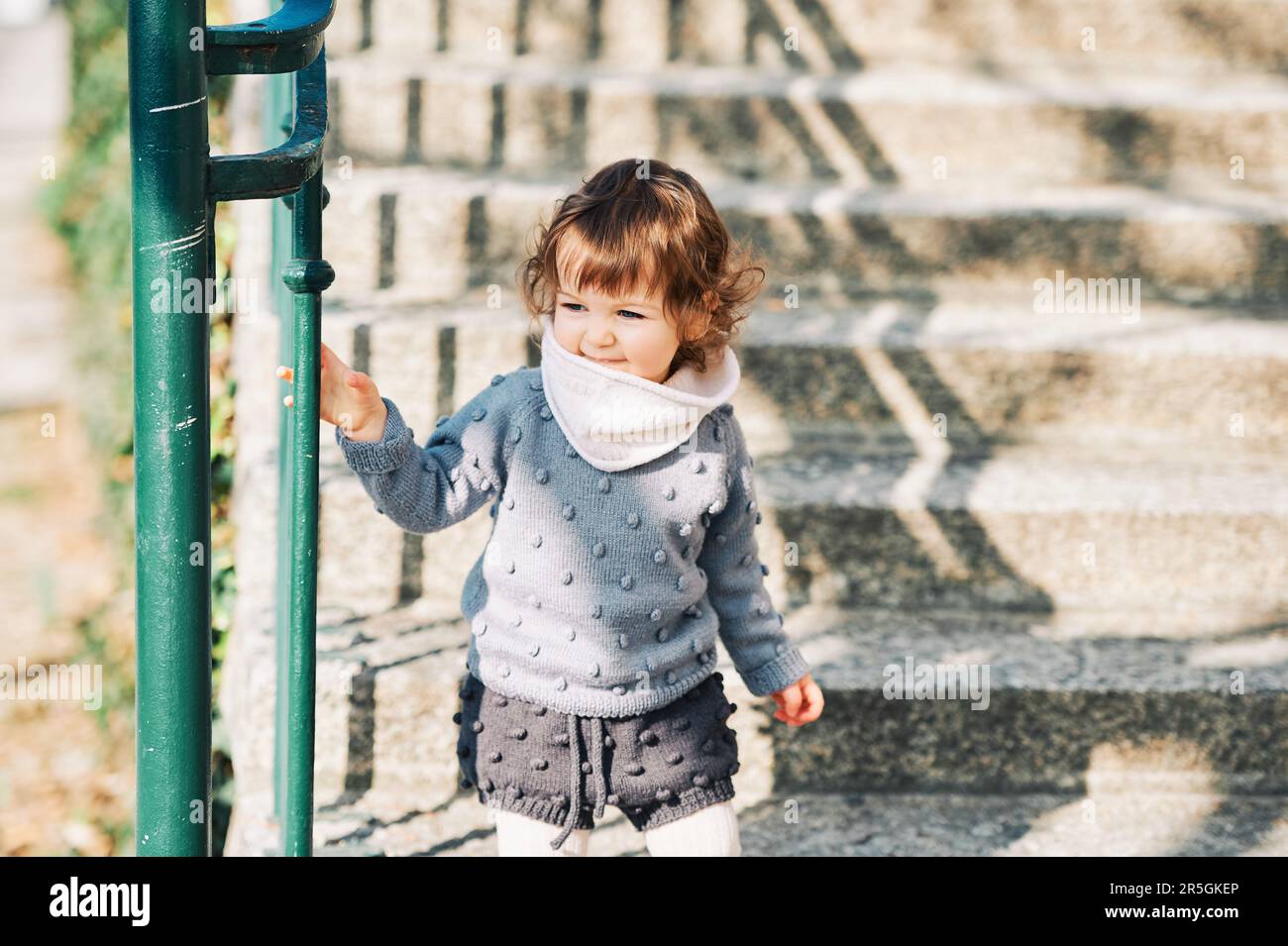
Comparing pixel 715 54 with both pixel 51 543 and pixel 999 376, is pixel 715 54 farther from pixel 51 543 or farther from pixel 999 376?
pixel 51 543

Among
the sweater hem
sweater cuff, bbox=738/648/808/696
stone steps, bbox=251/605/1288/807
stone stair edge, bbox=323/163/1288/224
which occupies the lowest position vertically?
stone steps, bbox=251/605/1288/807

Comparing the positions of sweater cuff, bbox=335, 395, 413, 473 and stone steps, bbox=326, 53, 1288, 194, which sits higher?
stone steps, bbox=326, 53, 1288, 194

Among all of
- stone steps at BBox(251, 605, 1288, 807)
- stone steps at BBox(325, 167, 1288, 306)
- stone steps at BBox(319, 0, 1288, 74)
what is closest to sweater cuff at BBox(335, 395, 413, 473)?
stone steps at BBox(251, 605, 1288, 807)

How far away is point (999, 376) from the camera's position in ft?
9.82

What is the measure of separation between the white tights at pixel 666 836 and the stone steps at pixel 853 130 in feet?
6.01

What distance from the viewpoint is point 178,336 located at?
1.36 metres

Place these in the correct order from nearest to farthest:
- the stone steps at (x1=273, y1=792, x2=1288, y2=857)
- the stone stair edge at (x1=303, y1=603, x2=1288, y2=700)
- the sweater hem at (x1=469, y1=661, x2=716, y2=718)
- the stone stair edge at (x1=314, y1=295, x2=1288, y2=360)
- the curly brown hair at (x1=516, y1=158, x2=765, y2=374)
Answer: the curly brown hair at (x1=516, y1=158, x2=765, y2=374) → the sweater hem at (x1=469, y1=661, x2=716, y2=718) → the stone steps at (x1=273, y1=792, x2=1288, y2=857) → the stone stair edge at (x1=303, y1=603, x2=1288, y2=700) → the stone stair edge at (x1=314, y1=295, x2=1288, y2=360)

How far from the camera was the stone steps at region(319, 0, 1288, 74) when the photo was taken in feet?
11.9

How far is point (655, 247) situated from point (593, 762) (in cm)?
70

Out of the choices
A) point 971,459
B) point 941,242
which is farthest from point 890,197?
point 971,459

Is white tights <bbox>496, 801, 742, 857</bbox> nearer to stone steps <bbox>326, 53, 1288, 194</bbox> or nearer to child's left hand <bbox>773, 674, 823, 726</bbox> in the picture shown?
child's left hand <bbox>773, 674, 823, 726</bbox>

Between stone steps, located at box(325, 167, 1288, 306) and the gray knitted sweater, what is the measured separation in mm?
1237
